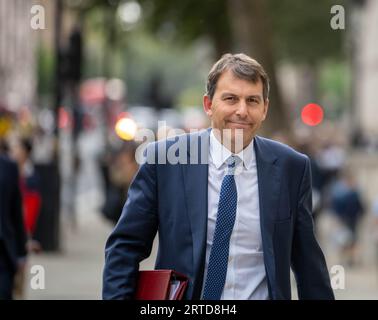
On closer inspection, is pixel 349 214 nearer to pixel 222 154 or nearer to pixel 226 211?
pixel 222 154

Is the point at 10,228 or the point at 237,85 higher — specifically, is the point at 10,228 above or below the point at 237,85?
below

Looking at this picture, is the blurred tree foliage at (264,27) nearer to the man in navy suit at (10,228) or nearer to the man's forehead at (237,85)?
the man in navy suit at (10,228)

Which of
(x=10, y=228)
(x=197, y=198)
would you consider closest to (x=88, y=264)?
(x=10, y=228)

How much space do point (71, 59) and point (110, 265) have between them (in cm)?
1786

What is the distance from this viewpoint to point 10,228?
321 inches

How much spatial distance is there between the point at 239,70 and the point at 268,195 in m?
0.50

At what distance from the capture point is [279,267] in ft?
15.7

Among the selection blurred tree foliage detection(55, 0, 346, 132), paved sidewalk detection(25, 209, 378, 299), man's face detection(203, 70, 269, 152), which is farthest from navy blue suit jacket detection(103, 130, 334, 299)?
blurred tree foliage detection(55, 0, 346, 132)

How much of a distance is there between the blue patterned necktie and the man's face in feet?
0.76

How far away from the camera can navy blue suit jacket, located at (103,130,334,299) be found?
472cm

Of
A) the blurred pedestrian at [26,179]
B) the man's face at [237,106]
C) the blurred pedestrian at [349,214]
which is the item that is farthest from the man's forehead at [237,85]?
the blurred pedestrian at [349,214]

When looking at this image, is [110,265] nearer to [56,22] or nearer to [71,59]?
[56,22]

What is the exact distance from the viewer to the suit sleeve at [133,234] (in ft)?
15.4

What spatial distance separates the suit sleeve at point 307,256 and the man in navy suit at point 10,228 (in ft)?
11.0
